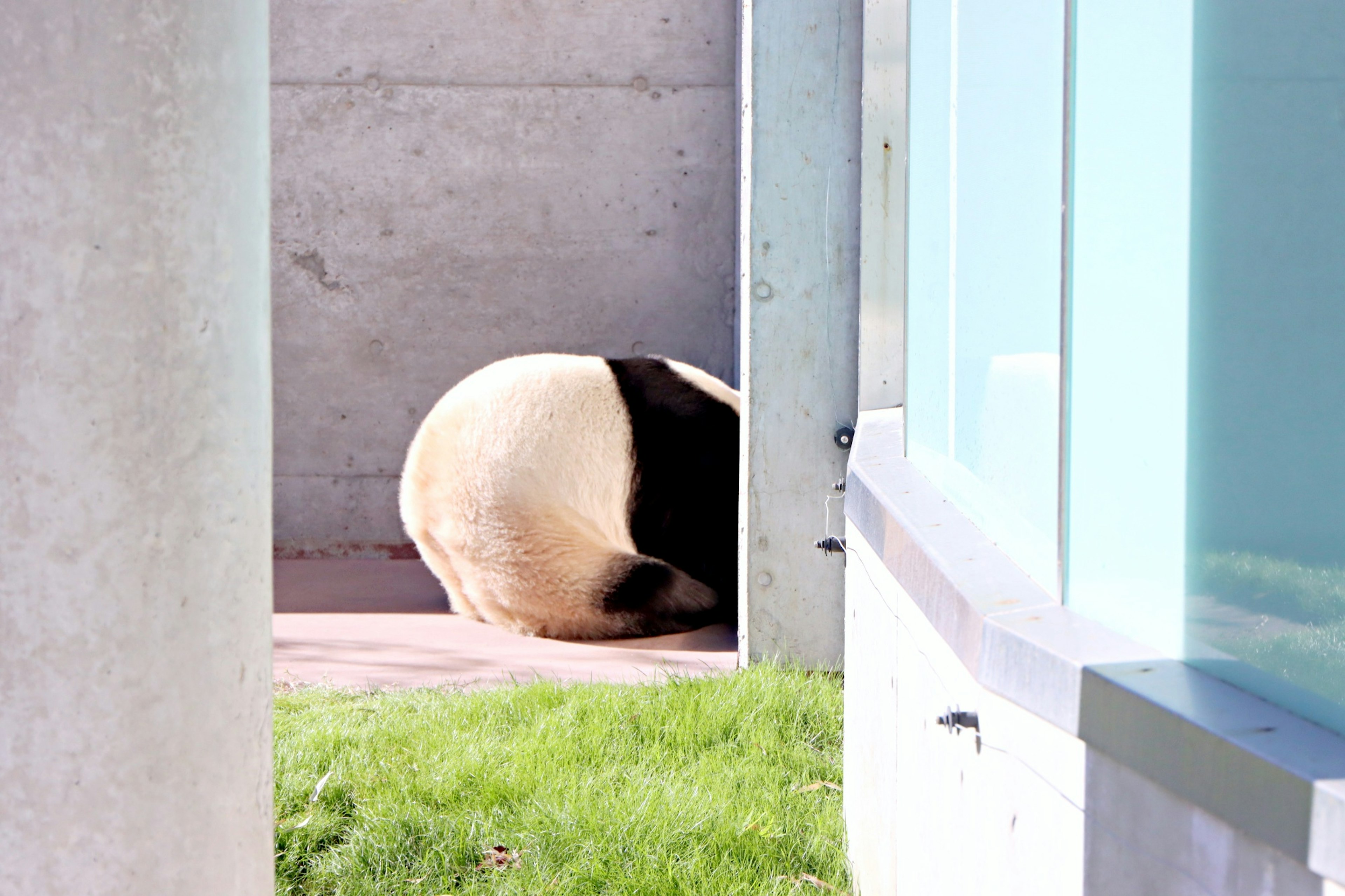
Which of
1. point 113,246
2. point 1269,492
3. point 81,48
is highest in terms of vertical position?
point 81,48

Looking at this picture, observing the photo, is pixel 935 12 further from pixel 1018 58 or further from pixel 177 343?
pixel 177 343

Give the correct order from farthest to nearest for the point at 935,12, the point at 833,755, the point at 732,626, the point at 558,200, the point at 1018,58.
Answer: the point at 558,200 → the point at 732,626 → the point at 833,755 → the point at 935,12 → the point at 1018,58

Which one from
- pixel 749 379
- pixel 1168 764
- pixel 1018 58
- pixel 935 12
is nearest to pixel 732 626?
pixel 749 379

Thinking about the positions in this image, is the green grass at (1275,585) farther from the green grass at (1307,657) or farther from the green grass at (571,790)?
the green grass at (571,790)

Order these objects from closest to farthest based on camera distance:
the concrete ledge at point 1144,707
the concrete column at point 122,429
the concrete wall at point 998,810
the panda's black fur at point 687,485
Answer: the concrete ledge at point 1144,707 → the concrete wall at point 998,810 → the concrete column at point 122,429 → the panda's black fur at point 687,485

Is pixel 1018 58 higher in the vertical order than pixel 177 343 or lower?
higher

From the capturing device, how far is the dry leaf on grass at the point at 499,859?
7.30ft

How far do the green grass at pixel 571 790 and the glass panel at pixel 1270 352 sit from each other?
148 centimetres

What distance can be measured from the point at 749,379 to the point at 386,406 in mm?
3185

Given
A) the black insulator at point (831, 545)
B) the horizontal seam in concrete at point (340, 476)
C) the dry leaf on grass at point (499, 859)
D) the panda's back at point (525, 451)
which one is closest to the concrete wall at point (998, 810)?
the black insulator at point (831, 545)

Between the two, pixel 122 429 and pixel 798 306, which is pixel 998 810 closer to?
pixel 122 429

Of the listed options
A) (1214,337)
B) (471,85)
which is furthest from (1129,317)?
Answer: (471,85)

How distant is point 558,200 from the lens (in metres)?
6.18

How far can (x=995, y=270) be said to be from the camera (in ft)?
4.25
